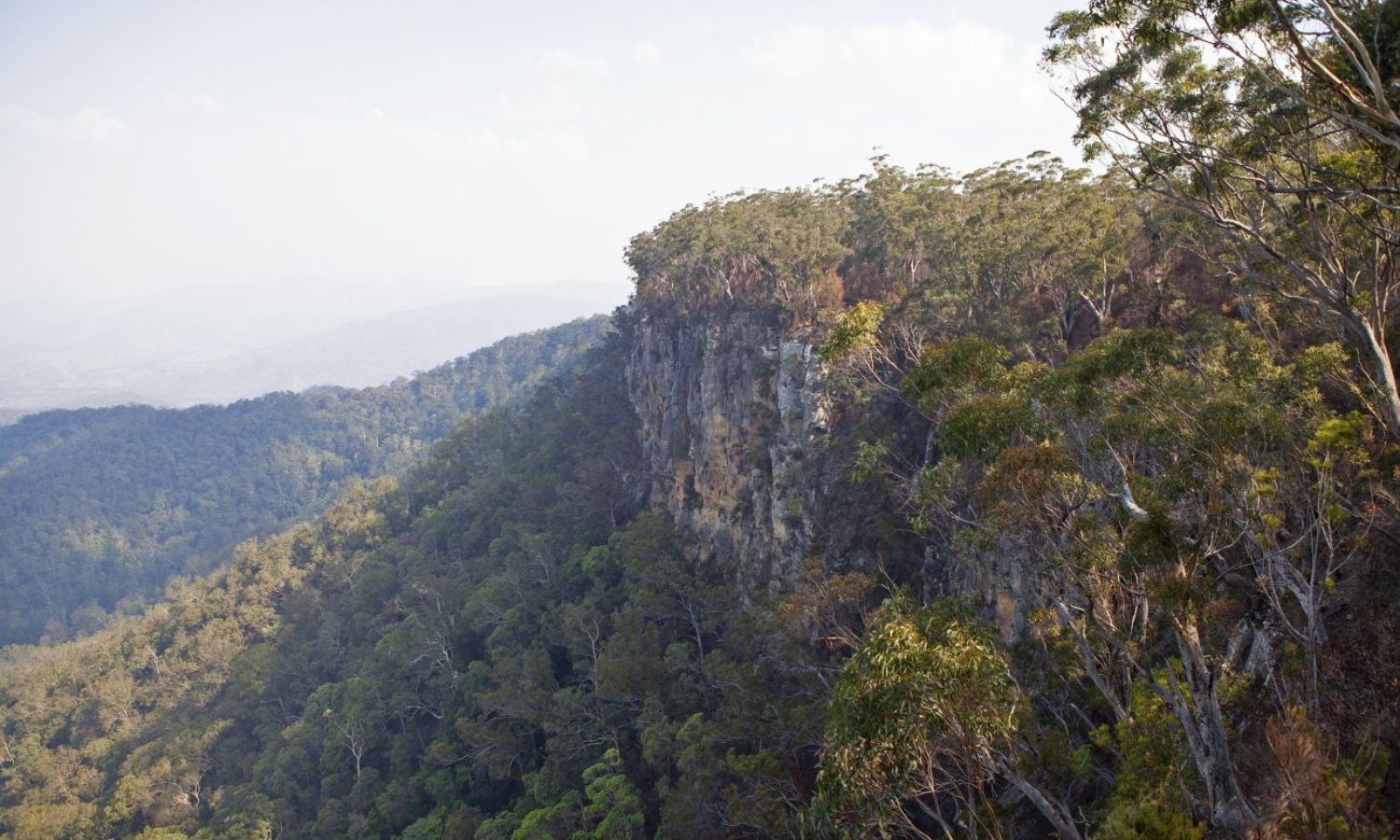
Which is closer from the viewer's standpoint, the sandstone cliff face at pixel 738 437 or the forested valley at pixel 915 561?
the forested valley at pixel 915 561

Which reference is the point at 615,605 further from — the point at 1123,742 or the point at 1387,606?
the point at 1387,606

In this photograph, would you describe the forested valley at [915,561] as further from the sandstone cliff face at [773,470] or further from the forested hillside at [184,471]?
the forested hillside at [184,471]

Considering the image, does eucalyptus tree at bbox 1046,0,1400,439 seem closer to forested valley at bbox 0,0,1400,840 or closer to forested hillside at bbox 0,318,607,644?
forested valley at bbox 0,0,1400,840

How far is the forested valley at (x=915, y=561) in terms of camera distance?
8.55 metres

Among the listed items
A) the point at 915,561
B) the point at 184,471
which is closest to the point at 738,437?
the point at 915,561

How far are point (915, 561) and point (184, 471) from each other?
127836mm

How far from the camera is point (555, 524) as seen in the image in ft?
140

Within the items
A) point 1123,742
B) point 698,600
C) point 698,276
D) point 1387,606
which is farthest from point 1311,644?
point 698,276

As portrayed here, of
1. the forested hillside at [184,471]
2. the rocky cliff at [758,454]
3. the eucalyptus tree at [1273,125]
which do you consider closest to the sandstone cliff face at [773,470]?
the rocky cliff at [758,454]

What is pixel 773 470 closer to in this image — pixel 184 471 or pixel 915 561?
pixel 915 561

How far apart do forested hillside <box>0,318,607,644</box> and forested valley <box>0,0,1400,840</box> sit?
5225 centimetres

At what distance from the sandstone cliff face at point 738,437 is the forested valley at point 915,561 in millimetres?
217

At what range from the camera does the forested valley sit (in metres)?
8.55

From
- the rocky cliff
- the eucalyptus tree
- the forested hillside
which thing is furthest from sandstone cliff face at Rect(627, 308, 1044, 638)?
the forested hillside
